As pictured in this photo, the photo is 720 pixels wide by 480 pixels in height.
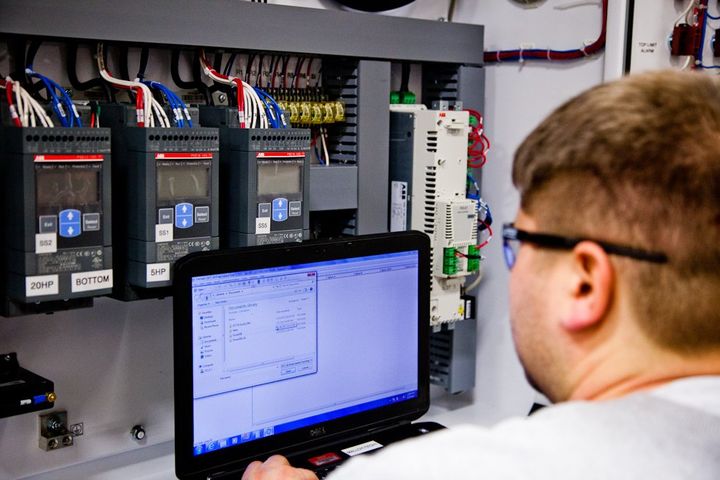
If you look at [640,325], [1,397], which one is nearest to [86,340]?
[1,397]

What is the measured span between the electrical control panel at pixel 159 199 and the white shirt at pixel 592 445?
0.83 metres

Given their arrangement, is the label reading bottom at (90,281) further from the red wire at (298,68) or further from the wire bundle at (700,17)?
the wire bundle at (700,17)

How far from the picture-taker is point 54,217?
4.68ft

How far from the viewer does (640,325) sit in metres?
0.83

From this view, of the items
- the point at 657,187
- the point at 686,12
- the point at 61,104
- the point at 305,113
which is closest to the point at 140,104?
the point at 61,104

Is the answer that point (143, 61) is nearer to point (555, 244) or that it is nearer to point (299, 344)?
point (299, 344)

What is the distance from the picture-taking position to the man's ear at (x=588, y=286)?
829 millimetres

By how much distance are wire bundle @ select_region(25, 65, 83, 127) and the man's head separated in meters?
0.92

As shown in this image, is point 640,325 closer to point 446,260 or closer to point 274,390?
point 274,390

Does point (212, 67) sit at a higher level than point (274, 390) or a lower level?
higher

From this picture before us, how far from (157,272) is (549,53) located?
1194mm

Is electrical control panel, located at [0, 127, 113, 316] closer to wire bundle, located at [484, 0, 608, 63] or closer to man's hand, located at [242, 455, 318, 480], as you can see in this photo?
man's hand, located at [242, 455, 318, 480]

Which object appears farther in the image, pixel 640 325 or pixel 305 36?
pixel 305 36

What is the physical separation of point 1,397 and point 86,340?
315 mm
